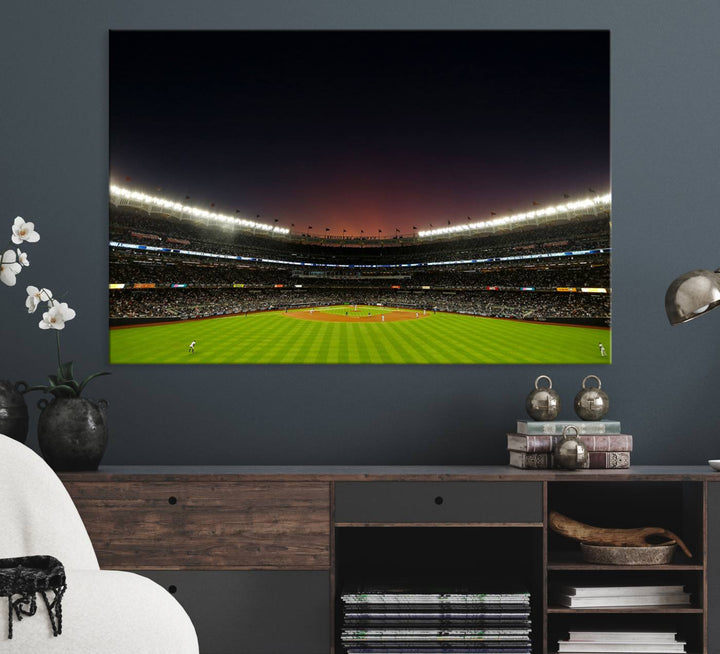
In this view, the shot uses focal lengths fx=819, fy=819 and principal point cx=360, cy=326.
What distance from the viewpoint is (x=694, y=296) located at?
2650mm

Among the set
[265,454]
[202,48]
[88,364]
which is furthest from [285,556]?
[202,48]

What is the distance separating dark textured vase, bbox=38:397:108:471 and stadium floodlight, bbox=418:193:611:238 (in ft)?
4.71

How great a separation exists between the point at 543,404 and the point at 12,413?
1.89 m

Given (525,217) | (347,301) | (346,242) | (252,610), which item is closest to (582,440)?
(525,217)

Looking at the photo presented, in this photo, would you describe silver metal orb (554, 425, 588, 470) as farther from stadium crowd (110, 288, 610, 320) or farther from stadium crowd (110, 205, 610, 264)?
stadium crowd (110, 205, 610, 264)

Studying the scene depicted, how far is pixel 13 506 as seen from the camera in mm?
2068

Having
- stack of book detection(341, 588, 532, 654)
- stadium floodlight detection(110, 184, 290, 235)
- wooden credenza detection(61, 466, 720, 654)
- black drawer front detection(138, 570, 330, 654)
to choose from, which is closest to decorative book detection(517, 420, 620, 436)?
wooden credenza detection(61, 466, 720, 654)

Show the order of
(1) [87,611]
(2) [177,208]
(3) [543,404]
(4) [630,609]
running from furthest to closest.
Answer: (2) [177,208] < (3) [543,404] < (4) [630,609] < (1) [87,611]

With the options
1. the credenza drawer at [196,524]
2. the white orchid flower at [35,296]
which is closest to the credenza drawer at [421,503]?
the credenza drawer at [196,524]

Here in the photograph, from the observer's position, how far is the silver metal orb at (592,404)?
3023mm

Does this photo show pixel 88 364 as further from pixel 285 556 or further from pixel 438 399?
pixel 438 399

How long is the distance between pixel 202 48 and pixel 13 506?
2.00 m

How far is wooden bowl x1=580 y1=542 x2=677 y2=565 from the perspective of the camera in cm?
278

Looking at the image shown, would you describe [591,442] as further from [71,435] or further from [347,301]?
[71,435]
